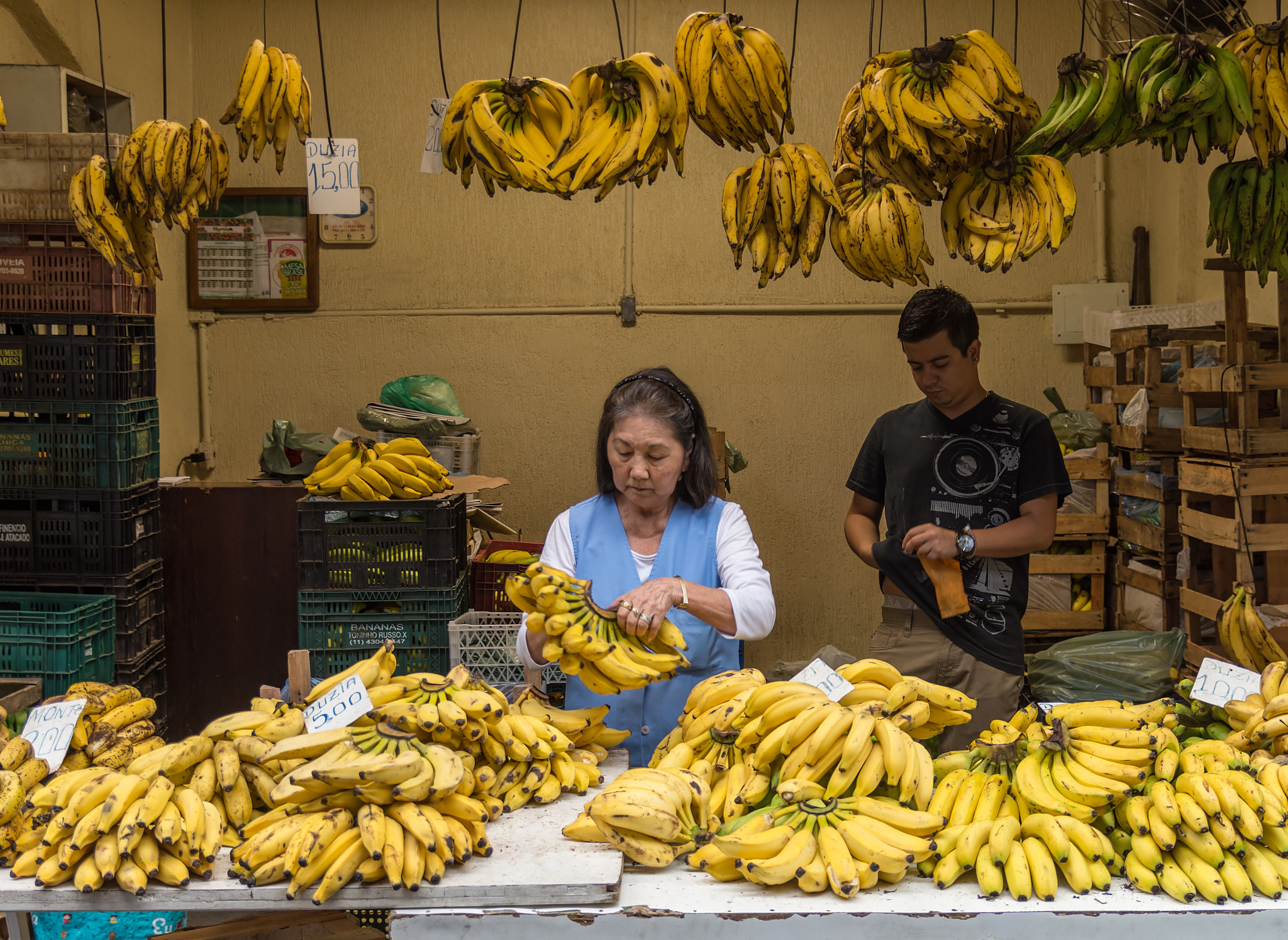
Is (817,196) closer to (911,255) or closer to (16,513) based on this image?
(911,255)

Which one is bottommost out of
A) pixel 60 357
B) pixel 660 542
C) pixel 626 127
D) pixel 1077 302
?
pixel 660 542

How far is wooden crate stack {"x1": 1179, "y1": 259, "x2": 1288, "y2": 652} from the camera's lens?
351 cm

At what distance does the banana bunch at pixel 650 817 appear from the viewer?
5.29ft

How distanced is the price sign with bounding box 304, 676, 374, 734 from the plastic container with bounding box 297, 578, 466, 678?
151 centimetres

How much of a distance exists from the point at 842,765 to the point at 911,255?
1.28 m

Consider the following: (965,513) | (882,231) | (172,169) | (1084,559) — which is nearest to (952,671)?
(965,513)

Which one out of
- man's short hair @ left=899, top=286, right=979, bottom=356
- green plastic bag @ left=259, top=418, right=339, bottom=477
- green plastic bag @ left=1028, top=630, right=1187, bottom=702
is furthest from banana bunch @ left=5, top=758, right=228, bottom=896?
green plastic bag @ left=1028, top=630, right=1187, bottom=702

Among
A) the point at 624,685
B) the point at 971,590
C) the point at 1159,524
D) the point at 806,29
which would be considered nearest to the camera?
the point at 624,685

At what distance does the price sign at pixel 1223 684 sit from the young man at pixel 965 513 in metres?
0.83

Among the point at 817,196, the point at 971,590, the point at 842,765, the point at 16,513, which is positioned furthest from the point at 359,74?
the point at 842,765

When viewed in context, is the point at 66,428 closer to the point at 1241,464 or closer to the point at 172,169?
the point at 172,169

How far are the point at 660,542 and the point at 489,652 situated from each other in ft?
2.94

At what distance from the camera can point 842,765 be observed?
168 centimetres

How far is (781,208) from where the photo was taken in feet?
7.79
